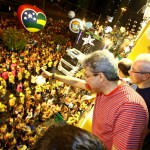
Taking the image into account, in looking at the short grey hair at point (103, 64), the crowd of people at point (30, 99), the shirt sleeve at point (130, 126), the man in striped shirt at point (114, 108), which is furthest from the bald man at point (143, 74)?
the crowd of people at point (30, 99)

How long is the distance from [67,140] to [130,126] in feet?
3.09

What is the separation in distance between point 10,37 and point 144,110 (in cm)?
1586

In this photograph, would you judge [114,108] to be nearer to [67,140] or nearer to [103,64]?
[103,64]

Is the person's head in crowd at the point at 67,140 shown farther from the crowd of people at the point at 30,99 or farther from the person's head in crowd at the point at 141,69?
the crowd of people at the point at 30,99

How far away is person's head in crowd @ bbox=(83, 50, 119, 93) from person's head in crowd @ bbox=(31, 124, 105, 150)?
1.06m

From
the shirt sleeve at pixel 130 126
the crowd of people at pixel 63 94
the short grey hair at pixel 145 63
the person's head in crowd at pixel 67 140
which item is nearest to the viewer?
the person's head in crowd at pixel 67 140

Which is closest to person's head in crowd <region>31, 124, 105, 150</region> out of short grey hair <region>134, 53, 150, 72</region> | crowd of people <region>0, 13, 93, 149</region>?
short grey hair <region>134, 53, 150, 72</region>

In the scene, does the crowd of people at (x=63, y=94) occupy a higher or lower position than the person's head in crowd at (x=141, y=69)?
lower

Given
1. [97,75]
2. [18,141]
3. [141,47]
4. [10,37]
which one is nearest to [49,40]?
[10,37]

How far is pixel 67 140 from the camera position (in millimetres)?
1103

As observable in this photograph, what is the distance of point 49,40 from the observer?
67.5 ft

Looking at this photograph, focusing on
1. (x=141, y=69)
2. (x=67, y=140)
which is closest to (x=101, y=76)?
(x=141, y=69)

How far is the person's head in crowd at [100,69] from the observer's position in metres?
2.17

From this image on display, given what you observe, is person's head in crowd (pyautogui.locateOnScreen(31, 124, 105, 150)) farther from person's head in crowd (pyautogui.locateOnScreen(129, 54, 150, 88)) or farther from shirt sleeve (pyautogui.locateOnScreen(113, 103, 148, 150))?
person's head in crowd (pyautogui.locateOnScreen(129, 54, 150, 88))
